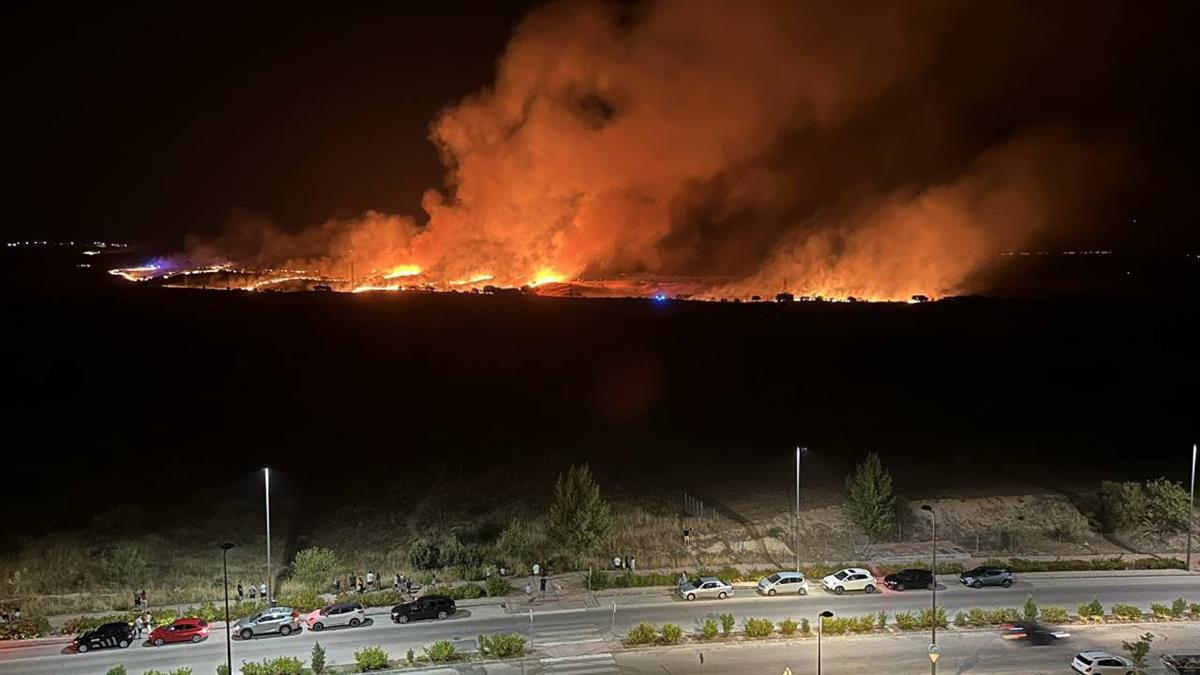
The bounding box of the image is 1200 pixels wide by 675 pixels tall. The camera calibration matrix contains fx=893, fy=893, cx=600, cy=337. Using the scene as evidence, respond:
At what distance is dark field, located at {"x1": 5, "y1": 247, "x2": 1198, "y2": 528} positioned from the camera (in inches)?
1921

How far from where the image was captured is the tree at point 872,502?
34.7m

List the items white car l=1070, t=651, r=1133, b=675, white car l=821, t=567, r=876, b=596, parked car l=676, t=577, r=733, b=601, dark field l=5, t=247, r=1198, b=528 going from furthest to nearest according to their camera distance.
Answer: dark field l=5, t=247, r=1198, b=528 < white car l=821, t=567, r=876, b=596 < parked car l=676, t=577, r=733, b=601 < white car l=1070, t=651, r=1133, b=675

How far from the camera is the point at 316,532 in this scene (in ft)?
124

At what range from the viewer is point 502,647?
25312 mm

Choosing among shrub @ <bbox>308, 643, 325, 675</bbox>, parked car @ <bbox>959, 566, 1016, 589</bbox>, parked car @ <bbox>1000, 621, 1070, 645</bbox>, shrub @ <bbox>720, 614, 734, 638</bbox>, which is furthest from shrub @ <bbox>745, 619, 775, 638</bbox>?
shrub @ <bbox>308, 643, 325, 675</bbox>

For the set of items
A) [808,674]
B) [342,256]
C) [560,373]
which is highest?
[342,256]

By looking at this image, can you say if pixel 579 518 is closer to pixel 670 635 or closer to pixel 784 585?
pixel 670 635

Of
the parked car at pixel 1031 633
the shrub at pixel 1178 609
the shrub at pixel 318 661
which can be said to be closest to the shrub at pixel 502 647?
the shrub at pixel 318 661

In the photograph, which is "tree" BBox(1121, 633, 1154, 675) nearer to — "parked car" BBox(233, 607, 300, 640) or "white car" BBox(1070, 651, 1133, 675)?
"white car" BBox(1070, 651, 1133, 675)

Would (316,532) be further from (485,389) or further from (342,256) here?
(342,256)

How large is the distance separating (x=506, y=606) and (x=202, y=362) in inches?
2199

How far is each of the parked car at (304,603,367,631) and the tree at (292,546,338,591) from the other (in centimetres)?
244

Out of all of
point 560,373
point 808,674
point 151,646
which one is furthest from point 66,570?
point 560,373

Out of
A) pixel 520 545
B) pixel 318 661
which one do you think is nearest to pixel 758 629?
pixel 520 545
